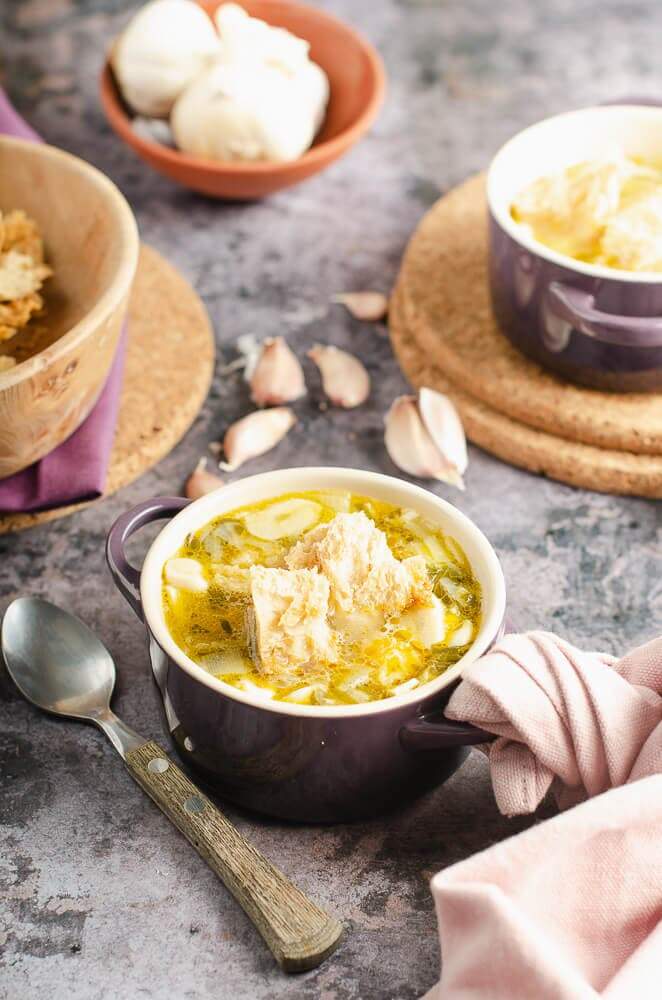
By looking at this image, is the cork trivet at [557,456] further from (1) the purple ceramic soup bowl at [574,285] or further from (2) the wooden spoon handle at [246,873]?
(2) the wooden spoon handle at [246,873]

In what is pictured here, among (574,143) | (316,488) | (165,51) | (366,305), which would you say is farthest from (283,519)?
(165,51)

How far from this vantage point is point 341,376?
1.49m

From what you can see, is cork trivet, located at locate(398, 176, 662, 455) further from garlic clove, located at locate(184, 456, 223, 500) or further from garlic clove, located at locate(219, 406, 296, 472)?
garlic clove, located at locate(184, 456, 223, 500)

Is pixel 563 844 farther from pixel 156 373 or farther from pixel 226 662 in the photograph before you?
pixel 156 373

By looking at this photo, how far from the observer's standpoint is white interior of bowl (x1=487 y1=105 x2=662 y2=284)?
1.46 metres

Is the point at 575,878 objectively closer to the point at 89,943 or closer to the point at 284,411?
the point at 89,943

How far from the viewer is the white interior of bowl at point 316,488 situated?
901mm

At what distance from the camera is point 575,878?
820 millimetres

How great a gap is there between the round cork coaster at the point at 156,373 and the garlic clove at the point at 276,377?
68 millimetres

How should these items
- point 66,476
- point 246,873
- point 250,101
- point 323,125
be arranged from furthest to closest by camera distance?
point 323,125 < point 250,101 < point 66,476 < point 246,873

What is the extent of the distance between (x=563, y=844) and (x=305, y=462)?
2.21 ft

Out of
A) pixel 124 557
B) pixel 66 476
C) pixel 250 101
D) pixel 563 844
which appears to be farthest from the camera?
pixel 250 101

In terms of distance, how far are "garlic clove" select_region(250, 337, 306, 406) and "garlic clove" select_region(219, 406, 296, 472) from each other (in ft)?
0.08

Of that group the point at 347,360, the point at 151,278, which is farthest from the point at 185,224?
the point at 347,360
